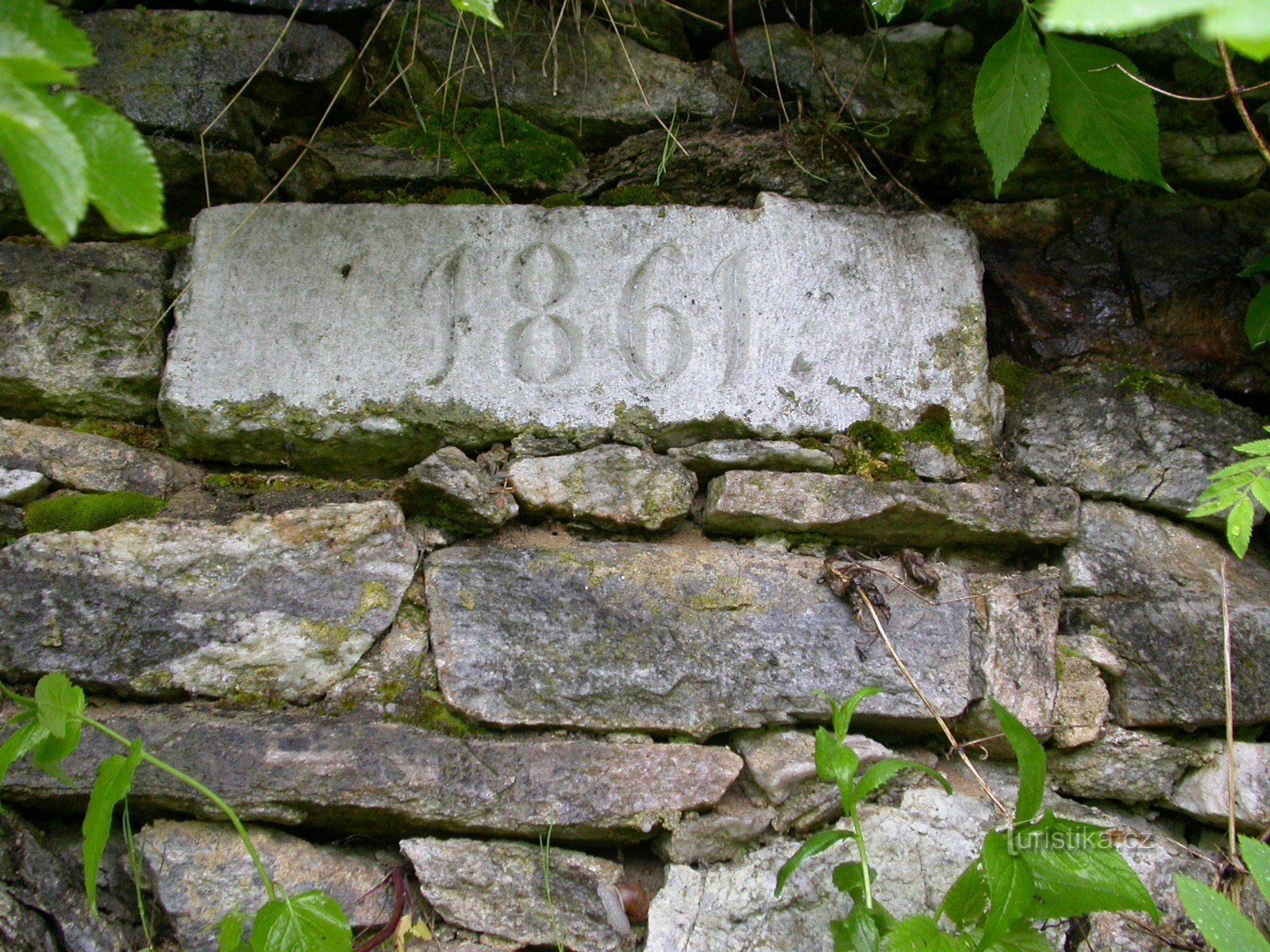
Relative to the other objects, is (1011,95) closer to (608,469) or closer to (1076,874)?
(608,469)

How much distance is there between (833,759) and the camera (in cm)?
126

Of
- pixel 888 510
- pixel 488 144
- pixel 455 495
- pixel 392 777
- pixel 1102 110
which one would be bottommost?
pixel 392 777

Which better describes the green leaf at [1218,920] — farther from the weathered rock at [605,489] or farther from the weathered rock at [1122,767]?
the weathered rock at [605,489]

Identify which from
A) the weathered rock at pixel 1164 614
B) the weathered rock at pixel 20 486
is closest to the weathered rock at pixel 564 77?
the weathered rock at pixel 20 486

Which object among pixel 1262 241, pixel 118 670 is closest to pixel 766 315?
pixel 1262 241

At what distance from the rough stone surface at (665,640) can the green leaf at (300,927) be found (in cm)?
37

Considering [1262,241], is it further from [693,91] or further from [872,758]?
[872,758]

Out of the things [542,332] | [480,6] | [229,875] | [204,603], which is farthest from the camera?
[542,332]

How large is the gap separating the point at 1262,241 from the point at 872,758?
1.42m

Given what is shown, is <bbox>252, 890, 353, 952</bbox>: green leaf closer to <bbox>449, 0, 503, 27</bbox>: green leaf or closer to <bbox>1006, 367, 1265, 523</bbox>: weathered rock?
<bbox>449, 0, 503, 27</bbox>: green leaf

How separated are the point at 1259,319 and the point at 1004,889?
133 cm

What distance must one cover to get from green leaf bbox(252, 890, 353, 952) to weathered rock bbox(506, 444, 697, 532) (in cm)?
75

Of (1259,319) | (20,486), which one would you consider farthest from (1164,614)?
(20,486)

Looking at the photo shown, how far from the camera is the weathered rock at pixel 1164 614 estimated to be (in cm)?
160
